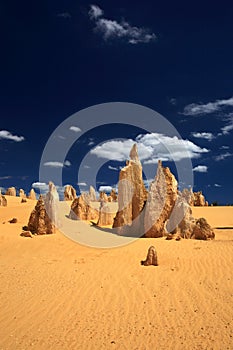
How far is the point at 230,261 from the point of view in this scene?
389 inches

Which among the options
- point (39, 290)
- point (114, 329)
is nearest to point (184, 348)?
point (114, 329)

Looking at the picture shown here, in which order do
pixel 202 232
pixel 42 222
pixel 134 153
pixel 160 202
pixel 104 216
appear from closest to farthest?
1. pixel 202 232
2. pixel 160 202
3. pixel 42 222
4. pixel 134 153
5. pixel 104 216

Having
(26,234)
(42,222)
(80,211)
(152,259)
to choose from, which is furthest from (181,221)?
(80,211)

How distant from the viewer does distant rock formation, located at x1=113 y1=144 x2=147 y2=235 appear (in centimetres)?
1552

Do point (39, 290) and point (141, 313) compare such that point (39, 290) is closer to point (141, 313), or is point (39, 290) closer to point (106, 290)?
point (106, 290)

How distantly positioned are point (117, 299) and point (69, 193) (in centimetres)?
2985

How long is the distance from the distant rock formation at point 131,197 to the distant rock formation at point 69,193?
67.4 ft

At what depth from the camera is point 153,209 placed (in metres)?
14.5

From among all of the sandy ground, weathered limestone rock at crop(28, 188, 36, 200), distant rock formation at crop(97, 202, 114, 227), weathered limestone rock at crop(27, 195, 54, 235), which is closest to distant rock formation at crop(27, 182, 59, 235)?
weathered limestone rock at crop(27, 195, 54, 235)

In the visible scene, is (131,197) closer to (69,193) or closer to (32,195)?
(69,193)

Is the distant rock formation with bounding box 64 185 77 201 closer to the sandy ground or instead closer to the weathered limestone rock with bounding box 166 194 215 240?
the weathered limestone rock with bounding box 166 194 215 240

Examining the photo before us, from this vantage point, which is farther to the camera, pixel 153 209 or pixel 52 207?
pixel 52 207

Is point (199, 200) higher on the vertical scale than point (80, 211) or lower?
higher

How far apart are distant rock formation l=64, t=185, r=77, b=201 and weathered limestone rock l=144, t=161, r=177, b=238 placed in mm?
22230
